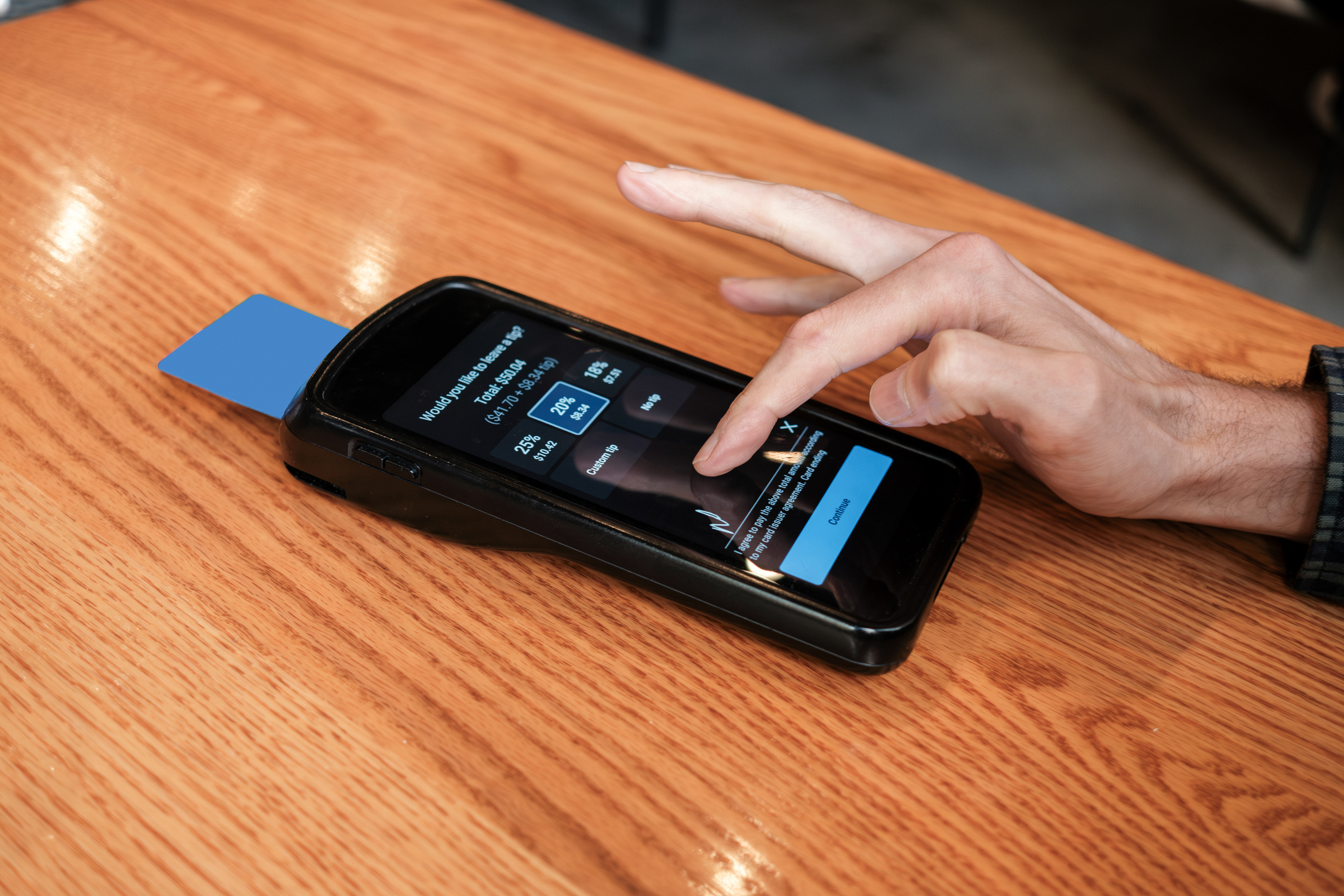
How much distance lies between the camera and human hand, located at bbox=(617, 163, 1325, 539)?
1.29 ft

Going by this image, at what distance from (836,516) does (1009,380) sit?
0.09 metres

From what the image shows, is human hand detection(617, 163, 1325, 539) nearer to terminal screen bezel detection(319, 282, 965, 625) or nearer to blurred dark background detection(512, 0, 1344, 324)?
terminal screen bezel detection(319, 282, 965, 625)

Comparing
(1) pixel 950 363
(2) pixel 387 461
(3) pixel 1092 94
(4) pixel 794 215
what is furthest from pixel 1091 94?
(2) pixel 387 461

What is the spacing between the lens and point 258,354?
479mm

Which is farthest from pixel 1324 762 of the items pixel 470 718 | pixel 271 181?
pixel 271 181

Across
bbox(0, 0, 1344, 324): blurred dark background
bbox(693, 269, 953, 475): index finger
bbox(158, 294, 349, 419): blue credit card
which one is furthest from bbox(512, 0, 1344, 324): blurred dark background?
bbox(158, 294, 349, 419): blue credit card

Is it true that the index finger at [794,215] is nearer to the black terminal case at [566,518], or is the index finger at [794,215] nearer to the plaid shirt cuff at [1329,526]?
the black terminal case at [566,518]

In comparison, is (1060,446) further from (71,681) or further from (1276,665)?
(71,681)

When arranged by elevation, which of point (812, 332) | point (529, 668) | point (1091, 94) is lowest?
point (1091, 94)

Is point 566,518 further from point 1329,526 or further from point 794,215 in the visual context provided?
point 1329,526

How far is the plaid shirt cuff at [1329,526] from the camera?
1.35 ft

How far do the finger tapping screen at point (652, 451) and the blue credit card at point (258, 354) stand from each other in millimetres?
77

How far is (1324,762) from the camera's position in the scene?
37cm

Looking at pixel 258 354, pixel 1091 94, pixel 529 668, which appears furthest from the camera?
pixel 1091 94
